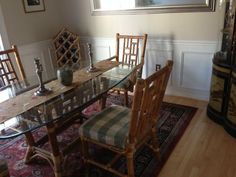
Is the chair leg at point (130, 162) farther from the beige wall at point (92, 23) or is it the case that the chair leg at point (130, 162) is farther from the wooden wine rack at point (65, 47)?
the wooden wine rack at point (65, 47)

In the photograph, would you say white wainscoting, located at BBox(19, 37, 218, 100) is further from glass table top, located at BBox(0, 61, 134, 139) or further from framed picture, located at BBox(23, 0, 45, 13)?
glass table top, located at BBox(0, 61, 134, 139)

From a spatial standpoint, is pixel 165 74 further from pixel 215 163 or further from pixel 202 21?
pixel 202 21

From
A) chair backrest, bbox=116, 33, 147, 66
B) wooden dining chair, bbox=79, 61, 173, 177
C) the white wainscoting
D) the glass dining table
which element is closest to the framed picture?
the white wainscoting

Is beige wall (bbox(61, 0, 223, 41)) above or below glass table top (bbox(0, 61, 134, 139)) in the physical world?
above

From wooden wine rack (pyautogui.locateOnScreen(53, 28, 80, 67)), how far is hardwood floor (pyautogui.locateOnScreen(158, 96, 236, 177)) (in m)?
1.92

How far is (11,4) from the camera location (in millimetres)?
3000

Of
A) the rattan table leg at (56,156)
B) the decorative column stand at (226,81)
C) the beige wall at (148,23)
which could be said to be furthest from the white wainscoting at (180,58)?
the rattan table leg at (56,156)

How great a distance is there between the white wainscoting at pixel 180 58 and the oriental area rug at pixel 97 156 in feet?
1.57

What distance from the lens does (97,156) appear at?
2131 millimetres

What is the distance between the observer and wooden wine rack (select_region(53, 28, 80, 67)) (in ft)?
11.2

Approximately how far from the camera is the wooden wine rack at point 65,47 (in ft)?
11.2

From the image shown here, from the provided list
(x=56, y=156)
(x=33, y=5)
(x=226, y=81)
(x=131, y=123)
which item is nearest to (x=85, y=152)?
(x=56, y=156)

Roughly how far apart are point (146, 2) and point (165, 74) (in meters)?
1.74

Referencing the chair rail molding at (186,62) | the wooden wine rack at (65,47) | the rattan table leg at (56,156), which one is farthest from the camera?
the wooden wine rack at (65,47)
